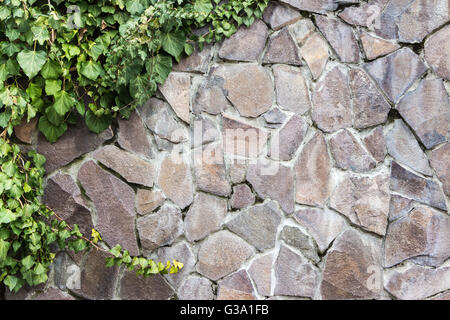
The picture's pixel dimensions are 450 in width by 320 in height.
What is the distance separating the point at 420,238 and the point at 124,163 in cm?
135

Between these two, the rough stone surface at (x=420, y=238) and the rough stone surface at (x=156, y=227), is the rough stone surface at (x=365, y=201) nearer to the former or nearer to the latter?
the rough stone surface at (x=420, y=238)

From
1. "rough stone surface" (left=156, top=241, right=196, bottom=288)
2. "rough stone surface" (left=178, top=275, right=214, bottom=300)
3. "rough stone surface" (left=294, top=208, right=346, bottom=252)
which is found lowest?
"rough stone surface" (left=178, top=275, right=214, bottom=300)

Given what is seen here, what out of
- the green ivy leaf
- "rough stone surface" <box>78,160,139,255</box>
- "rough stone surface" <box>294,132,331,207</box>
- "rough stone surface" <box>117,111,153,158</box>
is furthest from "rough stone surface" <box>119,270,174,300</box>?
the green ivy leaf

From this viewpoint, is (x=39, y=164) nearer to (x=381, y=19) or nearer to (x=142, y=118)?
(x=142, y=118)

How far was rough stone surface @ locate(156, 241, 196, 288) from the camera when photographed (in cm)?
218

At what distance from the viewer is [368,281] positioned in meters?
2.16

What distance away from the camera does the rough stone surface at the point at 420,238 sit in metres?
2.15

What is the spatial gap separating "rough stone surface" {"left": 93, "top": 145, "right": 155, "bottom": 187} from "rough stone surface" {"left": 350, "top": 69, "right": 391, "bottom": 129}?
98 cm

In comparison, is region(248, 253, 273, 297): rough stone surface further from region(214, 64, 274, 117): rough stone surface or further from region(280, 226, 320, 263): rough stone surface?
region(214, 64, 274, 117): rough stone surface

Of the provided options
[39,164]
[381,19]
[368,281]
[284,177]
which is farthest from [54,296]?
[381,19]

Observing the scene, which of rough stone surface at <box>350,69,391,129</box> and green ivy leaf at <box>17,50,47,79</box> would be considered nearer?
green ivy leaf at <box>17,50,47,79</box>

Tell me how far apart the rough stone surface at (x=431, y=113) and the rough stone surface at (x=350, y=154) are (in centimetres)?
25

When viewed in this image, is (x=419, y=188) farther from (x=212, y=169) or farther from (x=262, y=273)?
(x=212, y=169)

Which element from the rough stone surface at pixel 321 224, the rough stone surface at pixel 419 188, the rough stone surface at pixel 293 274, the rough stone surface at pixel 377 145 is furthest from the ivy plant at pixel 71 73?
the rough stone surface at pixel 419 188
